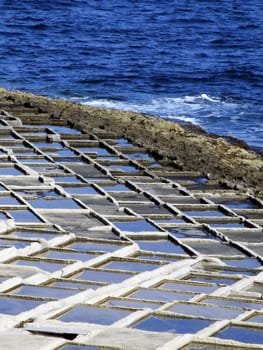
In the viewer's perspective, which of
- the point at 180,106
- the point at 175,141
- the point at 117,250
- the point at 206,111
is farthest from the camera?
the point at 180,106

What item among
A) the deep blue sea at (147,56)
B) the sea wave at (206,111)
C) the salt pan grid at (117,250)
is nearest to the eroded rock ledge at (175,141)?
the salt pan grid at (117,250)

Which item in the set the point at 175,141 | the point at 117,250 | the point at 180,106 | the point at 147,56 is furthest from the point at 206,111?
the point at 117,250

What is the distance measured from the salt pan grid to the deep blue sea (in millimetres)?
10280

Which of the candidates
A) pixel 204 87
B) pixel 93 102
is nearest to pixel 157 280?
pixel 93 102

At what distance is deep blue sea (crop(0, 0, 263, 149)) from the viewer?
42.7 metres

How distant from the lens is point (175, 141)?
1180 inches

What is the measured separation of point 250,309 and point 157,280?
1941 millimetres

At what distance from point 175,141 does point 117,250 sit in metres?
11.3

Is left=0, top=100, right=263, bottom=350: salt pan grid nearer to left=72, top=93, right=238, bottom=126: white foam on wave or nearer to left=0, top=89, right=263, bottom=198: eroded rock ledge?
left=0, top=89, right=263, bottom=198: eroded rock ledge

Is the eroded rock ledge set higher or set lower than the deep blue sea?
higher

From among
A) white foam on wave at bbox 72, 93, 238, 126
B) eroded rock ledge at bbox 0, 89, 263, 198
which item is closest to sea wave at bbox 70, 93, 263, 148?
white foam on wave at bbox 72, 93, 238, 126

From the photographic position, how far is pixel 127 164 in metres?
26.4

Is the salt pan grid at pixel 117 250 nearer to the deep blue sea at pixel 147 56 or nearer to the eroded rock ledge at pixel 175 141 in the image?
the eroded rock ledge at pixel 175 141

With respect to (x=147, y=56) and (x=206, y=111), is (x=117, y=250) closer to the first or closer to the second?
(x=206, y=111)
